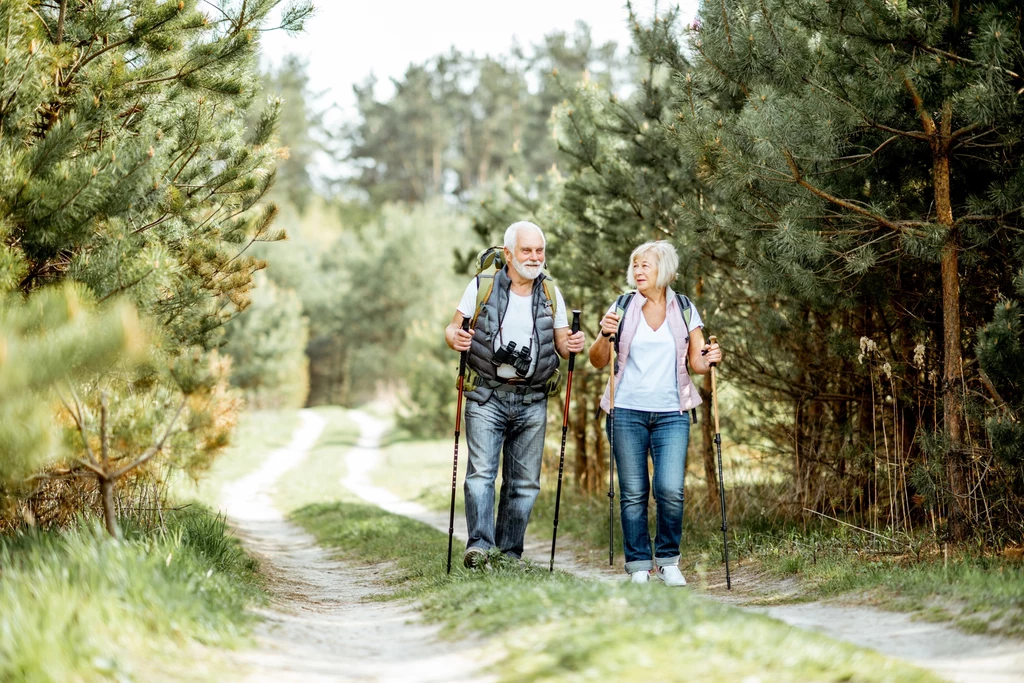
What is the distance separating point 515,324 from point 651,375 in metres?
1.00

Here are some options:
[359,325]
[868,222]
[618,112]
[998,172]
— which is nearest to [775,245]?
[868,222]

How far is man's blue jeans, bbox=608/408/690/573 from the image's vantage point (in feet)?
20.5

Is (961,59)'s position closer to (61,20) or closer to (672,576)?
(672,576)

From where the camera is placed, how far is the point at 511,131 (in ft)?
178

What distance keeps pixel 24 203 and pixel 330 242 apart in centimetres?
5053

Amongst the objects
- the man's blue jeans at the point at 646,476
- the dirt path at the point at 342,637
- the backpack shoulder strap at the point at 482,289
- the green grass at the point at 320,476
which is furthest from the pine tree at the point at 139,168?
the green grass at the point at 320,476

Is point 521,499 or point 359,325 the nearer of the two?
point 521,499

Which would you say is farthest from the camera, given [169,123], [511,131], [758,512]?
[511,131]

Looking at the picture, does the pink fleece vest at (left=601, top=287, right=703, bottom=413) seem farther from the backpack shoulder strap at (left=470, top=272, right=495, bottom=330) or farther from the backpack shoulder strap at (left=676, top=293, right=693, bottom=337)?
the backpack shoulder strap at (left=470, top=272, right=495, bottom=330)

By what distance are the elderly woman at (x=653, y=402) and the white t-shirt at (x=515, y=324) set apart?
492 millimetres

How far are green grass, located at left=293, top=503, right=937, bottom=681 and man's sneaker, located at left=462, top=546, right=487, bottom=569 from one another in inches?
17.0

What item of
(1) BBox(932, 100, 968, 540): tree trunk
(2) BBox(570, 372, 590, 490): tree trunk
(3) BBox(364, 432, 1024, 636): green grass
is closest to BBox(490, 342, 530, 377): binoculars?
(3) BBox(364, 432, 1024, 636): green grass

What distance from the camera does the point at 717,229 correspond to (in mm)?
7352

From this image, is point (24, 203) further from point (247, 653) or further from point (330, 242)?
point (330, 242)
